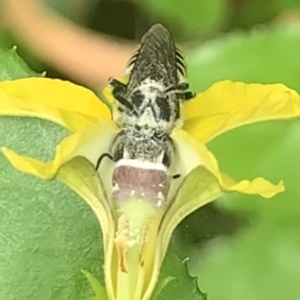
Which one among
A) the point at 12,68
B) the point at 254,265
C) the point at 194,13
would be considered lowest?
the point at 254,265

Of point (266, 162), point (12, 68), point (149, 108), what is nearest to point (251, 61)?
point (266, 162)

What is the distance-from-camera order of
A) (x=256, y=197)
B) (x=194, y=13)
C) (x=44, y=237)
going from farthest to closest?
(x=194, y=13), (x=256, y=197), (x=44, y=237)

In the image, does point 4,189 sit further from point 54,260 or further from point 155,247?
point 155,247

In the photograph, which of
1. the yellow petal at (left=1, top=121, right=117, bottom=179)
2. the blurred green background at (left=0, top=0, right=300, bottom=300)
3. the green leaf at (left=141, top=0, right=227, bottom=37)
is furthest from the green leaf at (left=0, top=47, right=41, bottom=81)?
the green leaf at (left=141, top=0, right=227, bottom=37)

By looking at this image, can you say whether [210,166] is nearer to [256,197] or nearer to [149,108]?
[149,108]

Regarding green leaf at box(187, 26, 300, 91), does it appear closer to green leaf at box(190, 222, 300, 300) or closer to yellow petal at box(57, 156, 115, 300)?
green leaf at box(190, 222, 300, 300)

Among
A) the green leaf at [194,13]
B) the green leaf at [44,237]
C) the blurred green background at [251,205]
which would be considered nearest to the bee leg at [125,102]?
the green leaf at [44,237]

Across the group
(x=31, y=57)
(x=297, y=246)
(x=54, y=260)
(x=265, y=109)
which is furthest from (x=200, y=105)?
(x=31, y=57)

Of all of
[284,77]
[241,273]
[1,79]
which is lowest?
[241,273]

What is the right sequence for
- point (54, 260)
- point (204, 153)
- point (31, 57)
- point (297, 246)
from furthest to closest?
1. point (31, 57)
2. point (297, 246)
3. point (54, 260)
4. point (204, 153)
